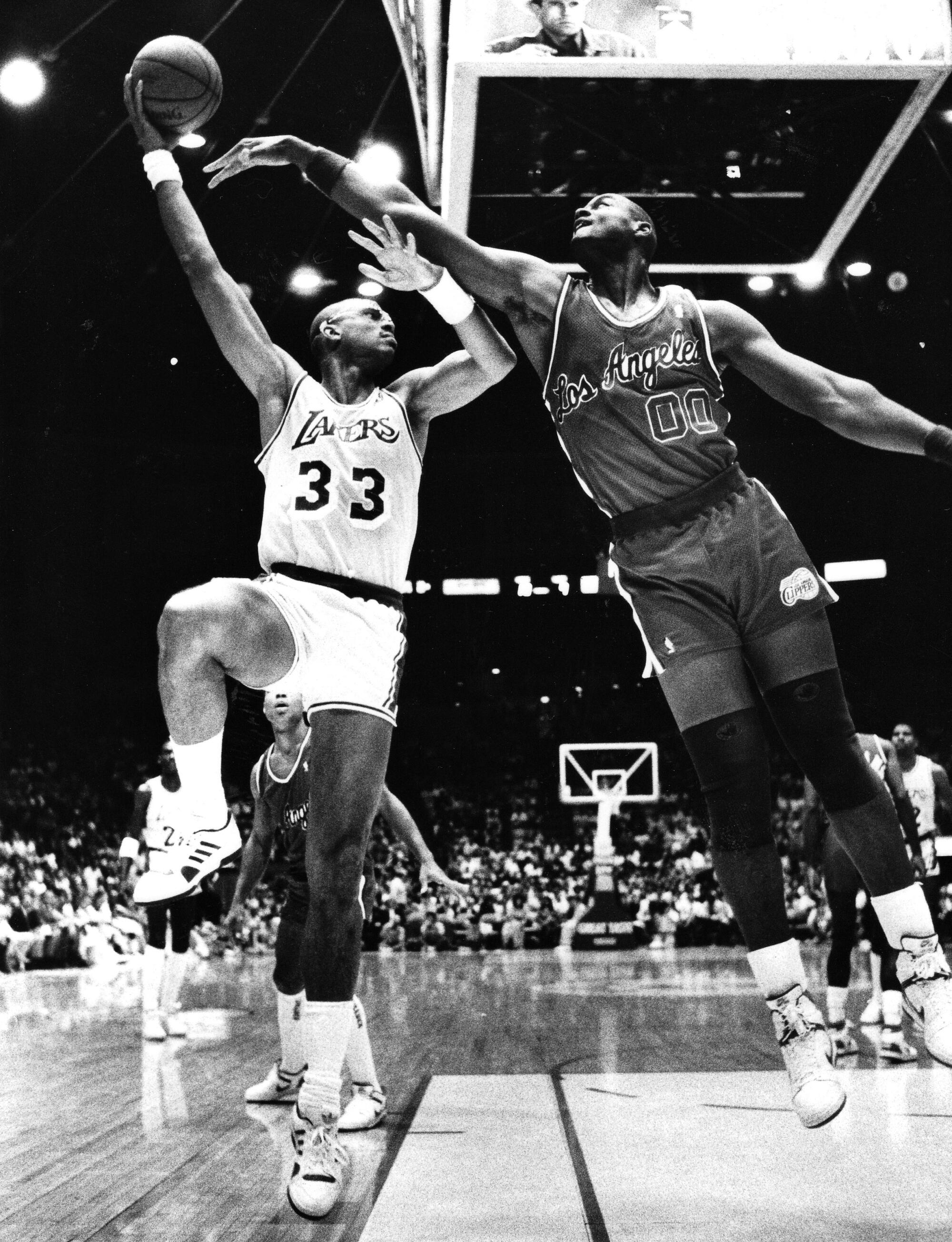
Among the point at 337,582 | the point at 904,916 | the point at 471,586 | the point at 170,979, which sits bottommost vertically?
the point at 170,979

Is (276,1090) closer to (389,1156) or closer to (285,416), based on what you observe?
(389,1156)

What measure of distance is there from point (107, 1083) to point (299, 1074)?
3.17 ft

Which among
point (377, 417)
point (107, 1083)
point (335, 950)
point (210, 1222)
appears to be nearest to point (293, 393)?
point (377, 417)

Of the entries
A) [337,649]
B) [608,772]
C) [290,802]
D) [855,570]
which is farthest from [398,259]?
[855,570]

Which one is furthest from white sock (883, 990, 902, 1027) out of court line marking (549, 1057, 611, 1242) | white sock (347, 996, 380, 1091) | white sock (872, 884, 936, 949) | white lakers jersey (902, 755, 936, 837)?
white sock (872, 884, 936, 949)

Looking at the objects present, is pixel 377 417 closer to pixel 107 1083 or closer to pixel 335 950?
pixel 335 950

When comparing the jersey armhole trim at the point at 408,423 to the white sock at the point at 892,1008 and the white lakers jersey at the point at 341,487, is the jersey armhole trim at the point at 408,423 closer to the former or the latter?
the white lakers jersey at the point at 341,487

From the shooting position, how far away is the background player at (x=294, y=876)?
4324 mm

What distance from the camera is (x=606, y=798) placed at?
17891mm

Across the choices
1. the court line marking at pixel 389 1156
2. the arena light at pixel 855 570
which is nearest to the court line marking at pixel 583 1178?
the court line marking at pixel 389 1156

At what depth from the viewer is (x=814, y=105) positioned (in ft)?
20.4

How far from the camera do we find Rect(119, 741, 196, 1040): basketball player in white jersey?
713cm

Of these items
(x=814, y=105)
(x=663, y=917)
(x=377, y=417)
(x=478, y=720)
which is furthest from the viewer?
(x=478, y=720)

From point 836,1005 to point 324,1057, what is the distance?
3.97m
